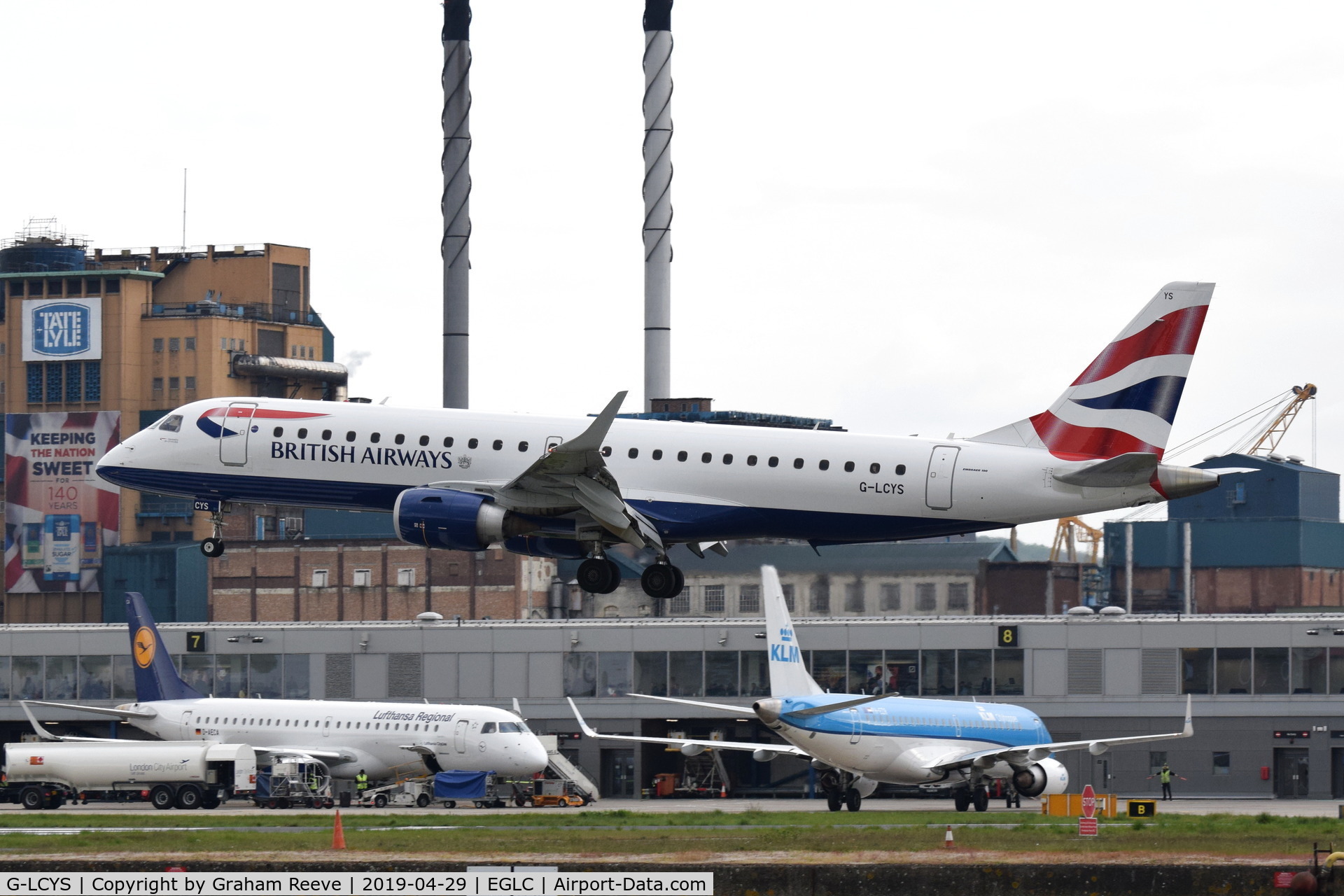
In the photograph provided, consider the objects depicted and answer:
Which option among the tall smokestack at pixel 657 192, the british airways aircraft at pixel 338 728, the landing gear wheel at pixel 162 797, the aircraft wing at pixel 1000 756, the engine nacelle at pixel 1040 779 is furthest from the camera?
the tall smokestack at pixel 657 192

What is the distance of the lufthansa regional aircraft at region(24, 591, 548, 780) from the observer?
267 feet

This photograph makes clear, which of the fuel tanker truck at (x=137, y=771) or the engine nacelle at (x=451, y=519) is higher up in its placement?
the engine nacelle at (x=451, y=519)

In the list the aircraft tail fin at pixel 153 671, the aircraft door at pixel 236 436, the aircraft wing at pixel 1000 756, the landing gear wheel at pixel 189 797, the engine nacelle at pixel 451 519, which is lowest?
the landing gear wheel at pixel 189 797

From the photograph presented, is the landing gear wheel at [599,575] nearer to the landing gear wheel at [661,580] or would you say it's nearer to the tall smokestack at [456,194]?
the landing gear wheel at [661,580]

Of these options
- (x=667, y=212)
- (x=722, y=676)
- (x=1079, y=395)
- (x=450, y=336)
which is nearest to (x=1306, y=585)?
(x=667, y=212)

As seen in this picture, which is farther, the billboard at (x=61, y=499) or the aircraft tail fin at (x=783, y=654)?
the billboard at (x=61, y=499)

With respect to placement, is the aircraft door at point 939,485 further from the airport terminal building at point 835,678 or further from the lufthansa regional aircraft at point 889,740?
the airport terminal building at point 835,678

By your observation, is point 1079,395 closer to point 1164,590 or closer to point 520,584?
point 520,584

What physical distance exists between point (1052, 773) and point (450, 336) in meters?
92.4

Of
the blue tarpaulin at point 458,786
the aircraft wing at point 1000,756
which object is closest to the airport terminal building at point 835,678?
the aircraft wing at point 1000,756

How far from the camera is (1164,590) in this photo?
17788 centimetres

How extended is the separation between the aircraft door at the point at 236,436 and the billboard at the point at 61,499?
13283 cm

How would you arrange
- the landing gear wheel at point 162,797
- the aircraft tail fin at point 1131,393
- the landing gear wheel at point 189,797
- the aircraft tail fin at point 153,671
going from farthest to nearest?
the aircraft tail fin at point 153,671
the landing gear wheel at point 189,797
the landing gear wheel at point 162,797
the aircraft tail fin at point 1131,393

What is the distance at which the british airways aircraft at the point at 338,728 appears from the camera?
81438 millimetres
